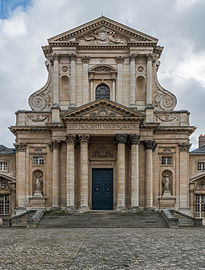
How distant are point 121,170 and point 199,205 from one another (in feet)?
33.0

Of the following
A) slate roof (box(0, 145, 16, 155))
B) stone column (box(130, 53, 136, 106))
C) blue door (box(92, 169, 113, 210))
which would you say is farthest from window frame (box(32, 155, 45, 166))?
stone column (box(130, 53, 136, 106))

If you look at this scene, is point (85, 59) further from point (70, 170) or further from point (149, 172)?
point (149, 172)

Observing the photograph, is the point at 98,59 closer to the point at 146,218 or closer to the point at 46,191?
the point at 46,191

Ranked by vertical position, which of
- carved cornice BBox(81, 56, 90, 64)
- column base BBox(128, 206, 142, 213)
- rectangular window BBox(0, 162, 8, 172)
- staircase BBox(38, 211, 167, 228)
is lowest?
staircase BBox(38, 211, 167, 228)

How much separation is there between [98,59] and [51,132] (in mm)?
8965

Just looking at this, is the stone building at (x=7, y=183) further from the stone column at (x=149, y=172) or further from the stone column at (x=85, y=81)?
the stone column at (x=149, y=172)

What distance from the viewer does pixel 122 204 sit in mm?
34156

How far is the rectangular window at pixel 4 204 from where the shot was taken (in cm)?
3888

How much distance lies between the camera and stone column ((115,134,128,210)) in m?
34.2

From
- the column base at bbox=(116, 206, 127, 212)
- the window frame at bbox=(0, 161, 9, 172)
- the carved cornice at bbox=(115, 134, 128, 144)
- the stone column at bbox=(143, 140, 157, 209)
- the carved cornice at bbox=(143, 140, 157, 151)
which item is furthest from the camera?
the window frame at bbox=(0, 161, 9, 172)

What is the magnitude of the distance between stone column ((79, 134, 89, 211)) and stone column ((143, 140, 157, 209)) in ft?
20.1

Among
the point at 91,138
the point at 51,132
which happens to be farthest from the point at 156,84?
the point at 51,132

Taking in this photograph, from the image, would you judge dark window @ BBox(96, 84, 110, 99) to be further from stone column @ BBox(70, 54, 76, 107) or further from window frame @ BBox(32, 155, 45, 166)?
window frame @ BBox(32, 155, 45, 166)

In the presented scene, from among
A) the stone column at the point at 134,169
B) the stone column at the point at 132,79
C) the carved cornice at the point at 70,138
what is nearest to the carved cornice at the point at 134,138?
the stone column at the point at 134,169
